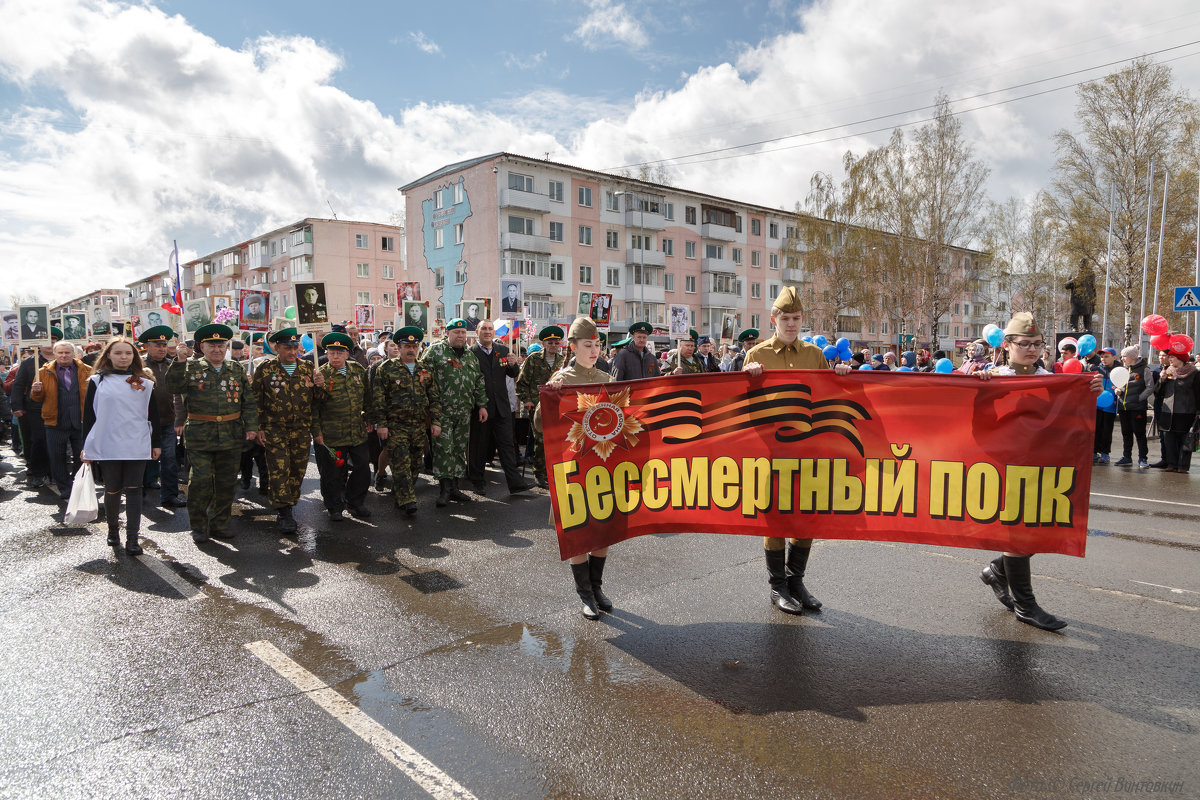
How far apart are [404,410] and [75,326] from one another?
40.8 ft

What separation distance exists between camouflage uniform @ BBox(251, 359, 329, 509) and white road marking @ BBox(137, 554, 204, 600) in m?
1.27

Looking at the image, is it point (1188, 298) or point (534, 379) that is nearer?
point (534, 379)

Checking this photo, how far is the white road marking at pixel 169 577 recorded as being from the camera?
5.57m

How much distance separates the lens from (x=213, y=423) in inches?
278

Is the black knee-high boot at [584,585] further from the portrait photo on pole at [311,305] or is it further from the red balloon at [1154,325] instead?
the red balloon at [1154,325]

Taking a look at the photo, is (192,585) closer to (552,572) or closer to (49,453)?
(552,572)

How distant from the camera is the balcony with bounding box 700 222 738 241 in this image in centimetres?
5872

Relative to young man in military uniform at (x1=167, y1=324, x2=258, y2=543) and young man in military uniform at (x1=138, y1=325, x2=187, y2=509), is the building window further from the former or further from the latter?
young man in military uniform at (x1=167, y1=324, x2=258, y2=543)

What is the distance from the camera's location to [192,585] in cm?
578

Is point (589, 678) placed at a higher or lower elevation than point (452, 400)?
lower

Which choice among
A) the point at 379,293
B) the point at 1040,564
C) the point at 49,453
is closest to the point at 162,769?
the point at 1040,564

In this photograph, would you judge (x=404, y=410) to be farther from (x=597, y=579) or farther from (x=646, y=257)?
(x=646, y=257)

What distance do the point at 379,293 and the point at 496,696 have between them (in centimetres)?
6787

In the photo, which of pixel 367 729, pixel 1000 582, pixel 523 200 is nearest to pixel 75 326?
pixel 367 729
